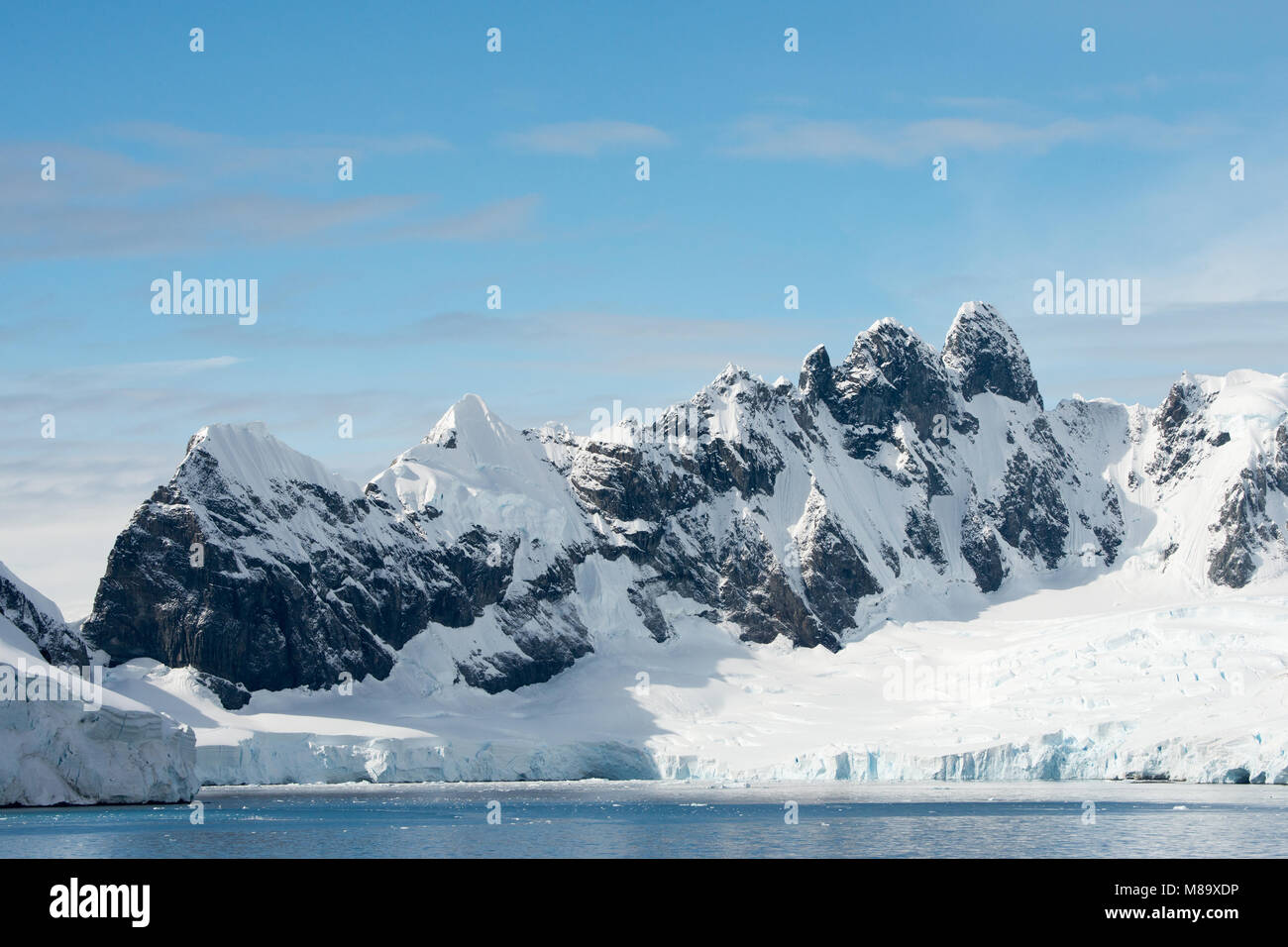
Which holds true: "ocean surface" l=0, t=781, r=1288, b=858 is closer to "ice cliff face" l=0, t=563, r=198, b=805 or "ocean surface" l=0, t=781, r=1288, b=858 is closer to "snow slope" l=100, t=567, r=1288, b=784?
"ice cliff face" l=0, t=563, r=198, b=805

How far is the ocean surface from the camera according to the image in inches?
3263

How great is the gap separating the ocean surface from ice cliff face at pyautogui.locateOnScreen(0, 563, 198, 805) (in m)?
1.91

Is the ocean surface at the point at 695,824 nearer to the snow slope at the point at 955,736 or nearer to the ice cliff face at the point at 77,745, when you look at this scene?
the ice cliff face at the point at 77,745

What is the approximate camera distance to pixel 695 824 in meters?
103

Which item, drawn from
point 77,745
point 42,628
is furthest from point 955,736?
point 42,628

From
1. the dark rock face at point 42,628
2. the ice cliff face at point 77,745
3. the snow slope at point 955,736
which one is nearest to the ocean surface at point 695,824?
the ice cliff face at point 77,745

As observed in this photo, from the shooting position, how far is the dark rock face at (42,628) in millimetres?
168250

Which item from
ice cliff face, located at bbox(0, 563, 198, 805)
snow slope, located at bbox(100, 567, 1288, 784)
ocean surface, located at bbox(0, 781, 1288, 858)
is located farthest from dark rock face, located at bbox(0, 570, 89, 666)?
ocean surface, located at bbox(0, 781, 1288, 858)

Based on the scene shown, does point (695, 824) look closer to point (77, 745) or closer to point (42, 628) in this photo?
point (77, 745)
